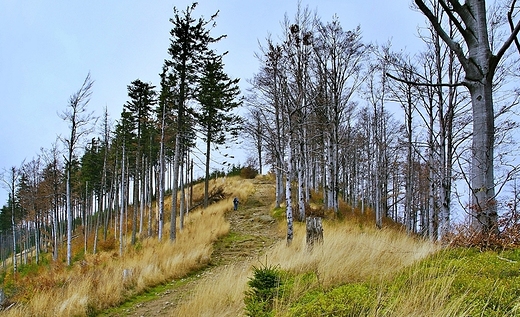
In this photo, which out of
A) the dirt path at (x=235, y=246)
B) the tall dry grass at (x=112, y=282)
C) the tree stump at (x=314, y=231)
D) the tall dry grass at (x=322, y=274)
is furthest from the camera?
the tree stump at (x=314, y=231)

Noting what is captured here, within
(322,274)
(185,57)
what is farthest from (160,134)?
(322,274)

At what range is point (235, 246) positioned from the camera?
46.6ft

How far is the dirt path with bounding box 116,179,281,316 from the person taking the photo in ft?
23.4

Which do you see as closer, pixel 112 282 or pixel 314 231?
pixel 314 231

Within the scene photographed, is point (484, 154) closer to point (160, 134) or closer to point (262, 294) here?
point (262, 294)

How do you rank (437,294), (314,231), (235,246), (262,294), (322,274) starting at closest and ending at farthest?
(437,294)
(262,294)
(322,274)
(314,231)
(235,246)

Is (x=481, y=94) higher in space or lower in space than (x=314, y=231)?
A: higher

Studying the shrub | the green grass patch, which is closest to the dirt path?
the shrub

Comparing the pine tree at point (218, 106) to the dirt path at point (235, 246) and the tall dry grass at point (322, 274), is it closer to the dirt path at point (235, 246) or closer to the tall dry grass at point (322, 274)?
the dirt path at point (235, 246)

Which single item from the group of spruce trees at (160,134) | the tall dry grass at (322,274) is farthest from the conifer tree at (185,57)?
the tall dry grass at (322,274)

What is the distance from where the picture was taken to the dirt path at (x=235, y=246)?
7125 millimetres

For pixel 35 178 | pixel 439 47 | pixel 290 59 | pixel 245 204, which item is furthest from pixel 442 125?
pixel 35 178

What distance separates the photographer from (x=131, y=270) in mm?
9273

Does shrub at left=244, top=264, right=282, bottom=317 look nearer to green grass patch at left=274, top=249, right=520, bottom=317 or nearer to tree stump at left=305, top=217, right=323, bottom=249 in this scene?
green grass patch at left=274, top=249, right=520, bottom=317
